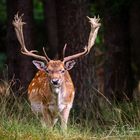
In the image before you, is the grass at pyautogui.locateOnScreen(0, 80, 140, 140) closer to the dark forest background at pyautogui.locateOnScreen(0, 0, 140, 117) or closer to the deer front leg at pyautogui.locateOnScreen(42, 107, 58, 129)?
the deer front leg at pyautogui.locateOnScreen(42, 107, 58, 129)

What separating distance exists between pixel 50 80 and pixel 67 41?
2721mm

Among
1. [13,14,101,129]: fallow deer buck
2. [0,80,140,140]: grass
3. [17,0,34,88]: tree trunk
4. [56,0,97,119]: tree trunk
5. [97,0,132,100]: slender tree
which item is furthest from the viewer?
[97,0,132,100]: slender tree

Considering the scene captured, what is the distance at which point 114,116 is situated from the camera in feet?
37.7

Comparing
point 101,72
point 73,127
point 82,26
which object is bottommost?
point 101,72

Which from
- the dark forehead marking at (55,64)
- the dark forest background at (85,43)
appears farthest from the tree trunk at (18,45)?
the dark forehead marking at (55,64)

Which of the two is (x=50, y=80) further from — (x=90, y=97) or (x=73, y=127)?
(x=90, y=97)

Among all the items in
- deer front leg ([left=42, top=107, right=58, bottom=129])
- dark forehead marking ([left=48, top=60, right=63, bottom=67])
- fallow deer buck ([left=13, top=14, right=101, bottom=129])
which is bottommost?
deer front leg ([left=42, top=107, right=58, bottom=129])

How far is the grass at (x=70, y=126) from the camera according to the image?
9.53m

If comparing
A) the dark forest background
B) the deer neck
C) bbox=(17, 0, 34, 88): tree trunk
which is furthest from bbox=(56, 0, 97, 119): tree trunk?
the deer neck

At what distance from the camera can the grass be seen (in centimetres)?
953

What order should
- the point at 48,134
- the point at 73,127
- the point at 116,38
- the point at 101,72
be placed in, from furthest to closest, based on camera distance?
the point at 101,72
the point at 116,38
the point at 73,127
the point at 48,134

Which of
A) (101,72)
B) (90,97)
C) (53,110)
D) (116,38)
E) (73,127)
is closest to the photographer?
(73,127)

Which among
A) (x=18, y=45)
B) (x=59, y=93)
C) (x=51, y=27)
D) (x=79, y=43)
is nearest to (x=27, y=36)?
(x=18, y=45)

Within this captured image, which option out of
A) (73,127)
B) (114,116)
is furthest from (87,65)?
(73,127)
